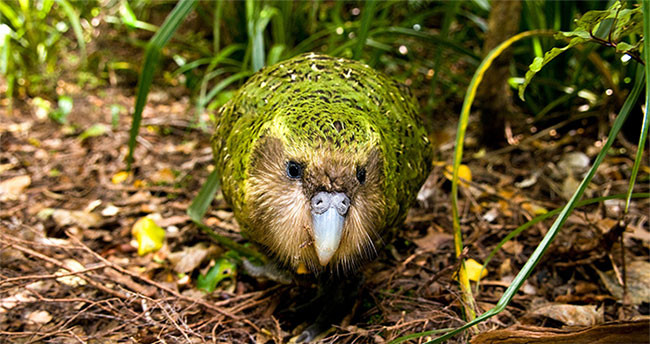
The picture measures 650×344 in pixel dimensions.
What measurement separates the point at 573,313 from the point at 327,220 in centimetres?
115

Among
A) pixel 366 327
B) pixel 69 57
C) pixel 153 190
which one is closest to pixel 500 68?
pixel 366 327

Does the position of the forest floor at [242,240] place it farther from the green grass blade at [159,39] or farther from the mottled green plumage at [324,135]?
the green grass blade at [159,39]

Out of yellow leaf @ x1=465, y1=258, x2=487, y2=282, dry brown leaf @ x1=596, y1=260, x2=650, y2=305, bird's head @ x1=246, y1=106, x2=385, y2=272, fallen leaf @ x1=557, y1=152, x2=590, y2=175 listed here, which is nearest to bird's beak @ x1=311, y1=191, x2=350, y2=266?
bird's head @ x1=246, y1=106, x2=385, y2=272

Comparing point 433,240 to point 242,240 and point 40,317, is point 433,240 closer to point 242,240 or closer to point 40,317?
point 242,240

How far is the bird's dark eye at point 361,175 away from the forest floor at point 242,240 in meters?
0.52

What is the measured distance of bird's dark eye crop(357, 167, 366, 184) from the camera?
1.72 metres

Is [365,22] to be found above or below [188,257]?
above

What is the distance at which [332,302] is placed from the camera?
2207 millimetres

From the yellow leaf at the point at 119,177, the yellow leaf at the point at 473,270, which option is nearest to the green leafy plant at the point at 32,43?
the yellow leaf at the point at 119,177

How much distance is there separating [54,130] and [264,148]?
286 centimetres

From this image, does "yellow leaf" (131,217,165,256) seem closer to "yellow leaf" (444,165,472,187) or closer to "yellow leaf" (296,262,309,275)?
"yellow leaf" (296,262,309,275)

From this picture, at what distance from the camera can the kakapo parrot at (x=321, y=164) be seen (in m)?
1.68

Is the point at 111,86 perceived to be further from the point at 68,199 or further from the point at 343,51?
the point at 343,51

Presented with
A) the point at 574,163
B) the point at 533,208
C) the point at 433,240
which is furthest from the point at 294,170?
the point at 574,163
